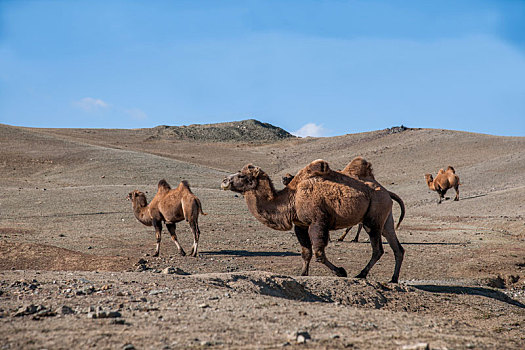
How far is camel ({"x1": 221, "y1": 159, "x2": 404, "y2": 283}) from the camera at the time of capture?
1074 centimetres

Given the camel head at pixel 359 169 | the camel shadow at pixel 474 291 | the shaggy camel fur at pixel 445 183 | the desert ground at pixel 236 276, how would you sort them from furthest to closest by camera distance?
1. the shaggy camel fur at pixel 445 183
2. the camel head at pixel 359 169
3. the camel shadow at pixel 474 291
4. the desert ground at pixel 236 276

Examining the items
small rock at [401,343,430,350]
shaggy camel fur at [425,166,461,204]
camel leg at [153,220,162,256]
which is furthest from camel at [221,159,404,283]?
shaggy camel fur at [425,166,461,204]

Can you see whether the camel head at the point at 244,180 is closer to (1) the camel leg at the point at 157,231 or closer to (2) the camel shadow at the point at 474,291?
(2) the camel shadow at the point at 474,291

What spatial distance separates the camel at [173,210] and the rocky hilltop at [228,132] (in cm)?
6222

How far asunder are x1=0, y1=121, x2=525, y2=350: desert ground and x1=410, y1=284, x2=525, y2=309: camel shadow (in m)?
0.04

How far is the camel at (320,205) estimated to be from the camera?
1074cm

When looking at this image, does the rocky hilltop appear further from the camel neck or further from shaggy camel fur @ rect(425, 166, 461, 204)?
the camel neck

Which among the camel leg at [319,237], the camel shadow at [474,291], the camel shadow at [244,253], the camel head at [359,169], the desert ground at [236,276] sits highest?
the camel head at [359,169]

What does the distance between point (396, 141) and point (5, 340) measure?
5990cm

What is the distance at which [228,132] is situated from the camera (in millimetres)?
89688

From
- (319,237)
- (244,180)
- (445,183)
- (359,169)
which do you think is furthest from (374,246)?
(445,183)

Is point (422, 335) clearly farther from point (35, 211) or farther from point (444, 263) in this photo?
point (35, 211)

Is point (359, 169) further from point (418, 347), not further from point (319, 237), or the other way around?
point (418, 347)

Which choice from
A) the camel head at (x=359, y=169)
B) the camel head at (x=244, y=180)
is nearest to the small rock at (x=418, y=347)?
the camel head at (x=244, y=180)
